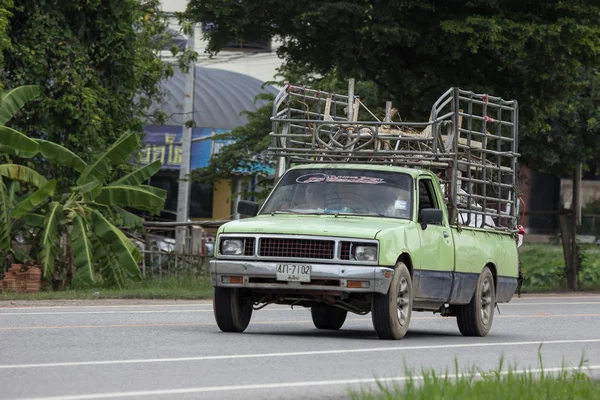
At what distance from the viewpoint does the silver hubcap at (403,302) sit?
44.2ft

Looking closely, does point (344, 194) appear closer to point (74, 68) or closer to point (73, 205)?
point (73, 205)

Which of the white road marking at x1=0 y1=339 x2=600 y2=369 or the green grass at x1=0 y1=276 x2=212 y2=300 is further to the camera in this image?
the green grass at x1=0 y1=276 x2=212 y2=300

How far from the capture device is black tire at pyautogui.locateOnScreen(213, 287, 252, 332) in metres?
13.6

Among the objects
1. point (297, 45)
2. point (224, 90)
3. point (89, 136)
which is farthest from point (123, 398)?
point (224, 90)

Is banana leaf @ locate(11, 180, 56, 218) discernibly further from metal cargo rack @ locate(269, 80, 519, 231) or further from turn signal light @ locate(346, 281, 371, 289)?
turn signal light @ locate(346, 281, 371, 289)

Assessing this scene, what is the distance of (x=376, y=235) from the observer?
1302 cm

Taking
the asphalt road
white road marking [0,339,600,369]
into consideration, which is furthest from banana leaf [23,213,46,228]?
white road marking [0,339,600,369]

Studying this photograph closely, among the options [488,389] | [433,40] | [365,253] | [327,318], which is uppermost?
[433,40]

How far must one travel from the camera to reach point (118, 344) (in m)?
11.9

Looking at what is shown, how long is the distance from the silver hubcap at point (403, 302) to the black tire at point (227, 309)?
1.63m

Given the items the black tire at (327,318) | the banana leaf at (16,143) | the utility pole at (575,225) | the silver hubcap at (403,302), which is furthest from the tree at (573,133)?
the silver hubcap at (403,302)

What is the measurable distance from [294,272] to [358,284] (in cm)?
62

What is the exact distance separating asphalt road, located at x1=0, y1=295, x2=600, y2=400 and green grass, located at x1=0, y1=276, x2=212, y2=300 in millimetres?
1656

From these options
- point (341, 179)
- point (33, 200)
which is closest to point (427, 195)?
point (341, 179)
